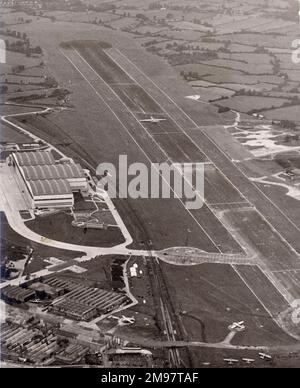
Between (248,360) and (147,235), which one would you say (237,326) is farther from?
(147,235)

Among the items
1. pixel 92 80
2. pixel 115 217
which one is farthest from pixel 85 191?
pixel 92 80

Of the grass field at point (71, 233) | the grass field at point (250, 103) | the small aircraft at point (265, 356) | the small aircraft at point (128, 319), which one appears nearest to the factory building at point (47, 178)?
the grass field at point (71, 233)

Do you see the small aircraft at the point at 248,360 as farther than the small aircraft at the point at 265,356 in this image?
No

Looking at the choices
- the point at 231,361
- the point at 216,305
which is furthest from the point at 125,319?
the point at 231,361

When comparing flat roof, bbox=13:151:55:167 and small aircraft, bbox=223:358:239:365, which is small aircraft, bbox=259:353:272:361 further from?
flat roof, bbox=13:151:55:167

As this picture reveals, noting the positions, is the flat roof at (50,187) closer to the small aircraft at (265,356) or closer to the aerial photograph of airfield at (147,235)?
the aerial photograph of airfield at (147,235)

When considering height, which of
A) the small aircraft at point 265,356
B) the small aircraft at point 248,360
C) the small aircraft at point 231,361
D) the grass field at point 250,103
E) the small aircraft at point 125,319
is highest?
the grass field at point 250,103
